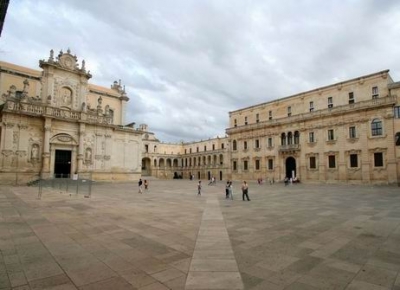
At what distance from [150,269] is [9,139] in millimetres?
34774

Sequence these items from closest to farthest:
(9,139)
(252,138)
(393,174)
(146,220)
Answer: (146,220)
(9,139)
(393,174)
(252,138)

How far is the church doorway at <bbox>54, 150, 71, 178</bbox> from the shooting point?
3578 centimetres

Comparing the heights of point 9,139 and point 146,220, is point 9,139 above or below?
above

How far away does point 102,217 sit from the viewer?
35.1ft

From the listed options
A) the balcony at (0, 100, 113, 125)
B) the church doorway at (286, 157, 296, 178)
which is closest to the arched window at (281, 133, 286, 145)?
the church doorway at (286, 157, 296, 178)

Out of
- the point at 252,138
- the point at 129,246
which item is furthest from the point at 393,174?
the point at 129,246

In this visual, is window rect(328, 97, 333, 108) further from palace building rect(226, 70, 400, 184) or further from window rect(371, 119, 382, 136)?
window rect(371, 119, 382, 136)

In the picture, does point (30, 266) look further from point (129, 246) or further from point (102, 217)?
point (102, 217)

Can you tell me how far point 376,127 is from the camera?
3597cm

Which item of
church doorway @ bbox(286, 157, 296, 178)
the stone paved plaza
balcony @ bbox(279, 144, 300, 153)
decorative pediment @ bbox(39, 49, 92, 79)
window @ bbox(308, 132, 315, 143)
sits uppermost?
decorative pediment @ bbox(39, 49, 92, 79)

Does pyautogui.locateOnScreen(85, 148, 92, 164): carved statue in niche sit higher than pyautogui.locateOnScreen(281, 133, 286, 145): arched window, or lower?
lower

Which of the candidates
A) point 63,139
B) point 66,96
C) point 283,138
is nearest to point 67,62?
point 66,96

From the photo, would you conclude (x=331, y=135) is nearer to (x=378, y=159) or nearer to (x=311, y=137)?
(x=311, y=137)

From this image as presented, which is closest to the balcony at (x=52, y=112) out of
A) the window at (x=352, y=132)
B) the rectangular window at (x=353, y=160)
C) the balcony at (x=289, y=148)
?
the balcony at (x=289, y=148)
